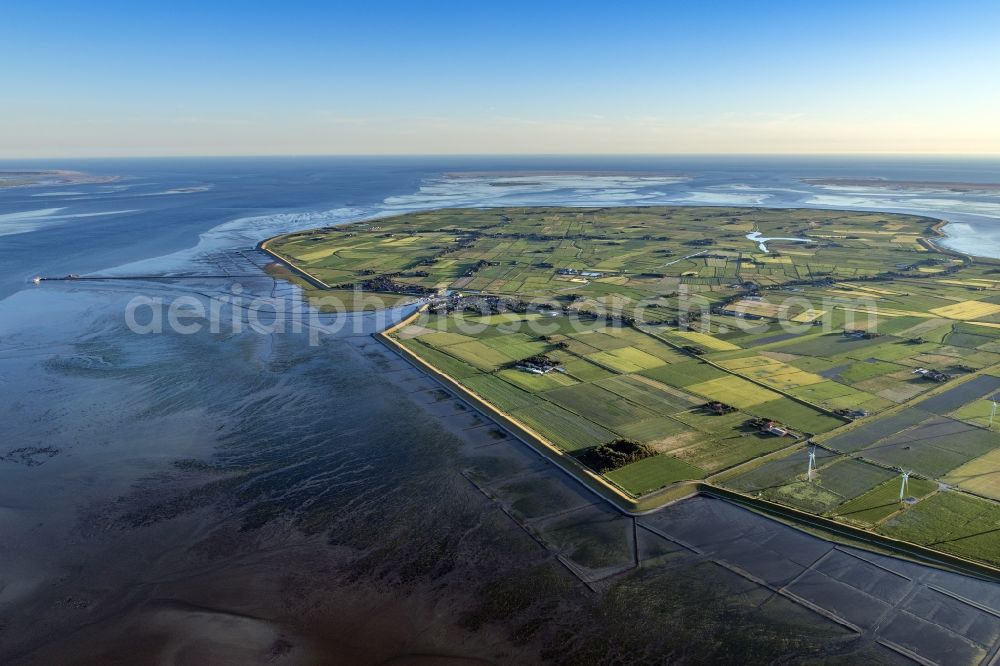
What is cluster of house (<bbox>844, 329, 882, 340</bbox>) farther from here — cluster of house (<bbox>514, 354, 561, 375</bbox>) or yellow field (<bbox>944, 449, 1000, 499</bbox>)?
cluster of house (<bbox>514, 354, 561, 375</bbox>)

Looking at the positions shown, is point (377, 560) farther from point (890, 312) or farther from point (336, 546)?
point (890, 312)

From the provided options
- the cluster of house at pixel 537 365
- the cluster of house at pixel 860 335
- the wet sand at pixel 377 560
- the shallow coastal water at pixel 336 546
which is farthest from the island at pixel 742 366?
the shallow coastal water at pixel 336 546

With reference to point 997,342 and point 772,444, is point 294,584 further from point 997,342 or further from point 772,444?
point 997,342

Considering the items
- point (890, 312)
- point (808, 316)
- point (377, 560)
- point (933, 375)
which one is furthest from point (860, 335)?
point (377, 560)

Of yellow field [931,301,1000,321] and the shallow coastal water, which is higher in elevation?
yellow field [931,301,1000,321]

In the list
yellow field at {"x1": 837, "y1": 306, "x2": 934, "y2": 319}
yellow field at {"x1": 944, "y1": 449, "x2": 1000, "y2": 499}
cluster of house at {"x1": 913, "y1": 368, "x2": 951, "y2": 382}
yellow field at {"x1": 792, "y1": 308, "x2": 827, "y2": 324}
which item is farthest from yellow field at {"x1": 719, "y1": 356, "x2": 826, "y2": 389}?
yellow field at {"x1": 837, "y1": 306, "x2": 934, "y2": 319}
